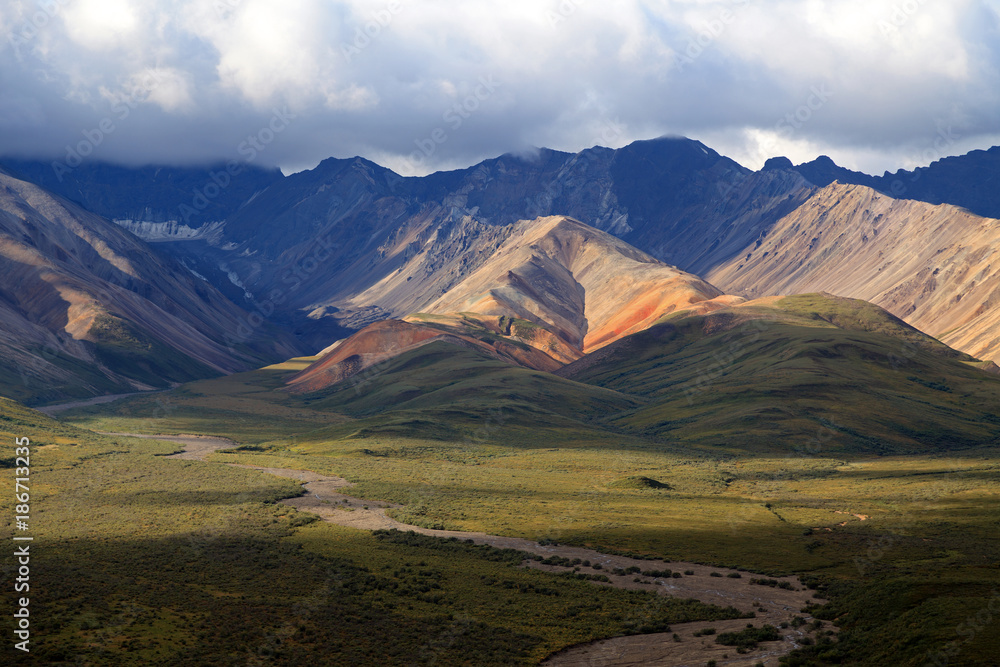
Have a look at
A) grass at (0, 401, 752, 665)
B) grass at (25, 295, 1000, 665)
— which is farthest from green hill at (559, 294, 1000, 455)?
grass at (0, 401, 752, 665)

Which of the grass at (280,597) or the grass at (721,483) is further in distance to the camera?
the grass at (721,483)

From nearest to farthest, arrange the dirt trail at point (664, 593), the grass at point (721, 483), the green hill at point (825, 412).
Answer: the dirt trail at point (664, 593)
the grass at point (721, 483)
the green hill at point (825, 412)

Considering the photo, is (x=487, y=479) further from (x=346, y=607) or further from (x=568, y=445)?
(x=346, y=607)

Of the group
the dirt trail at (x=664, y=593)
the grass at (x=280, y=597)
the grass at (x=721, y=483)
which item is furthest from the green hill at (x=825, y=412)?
the grass at (x=280, y=597)

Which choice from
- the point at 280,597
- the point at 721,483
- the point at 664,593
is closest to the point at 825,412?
the point at 721,483

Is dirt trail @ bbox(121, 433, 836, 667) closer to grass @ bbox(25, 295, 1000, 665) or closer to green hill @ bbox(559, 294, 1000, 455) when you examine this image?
grass @ bbox(25, 295, 1000, 665)

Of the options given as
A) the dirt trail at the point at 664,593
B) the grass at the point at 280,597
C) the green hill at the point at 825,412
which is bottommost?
the grass at the point at 280,597

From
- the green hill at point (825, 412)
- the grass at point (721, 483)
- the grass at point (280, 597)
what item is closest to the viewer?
the grass at point (280, 597)

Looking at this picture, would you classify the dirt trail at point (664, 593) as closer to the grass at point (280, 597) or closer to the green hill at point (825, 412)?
the grass at point (280, 597)
